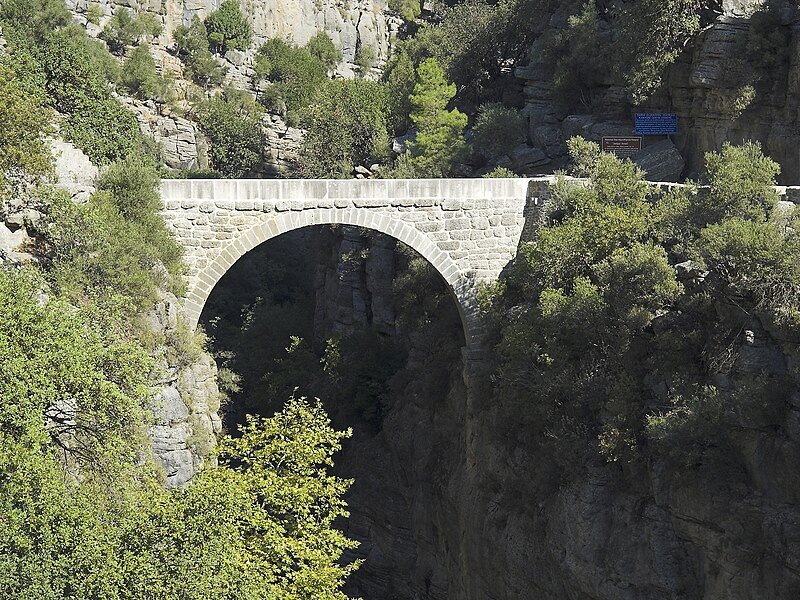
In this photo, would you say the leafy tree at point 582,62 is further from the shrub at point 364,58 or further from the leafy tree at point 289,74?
the shrub at point 364,58

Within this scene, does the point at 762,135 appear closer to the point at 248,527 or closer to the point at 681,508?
the point at 681,508

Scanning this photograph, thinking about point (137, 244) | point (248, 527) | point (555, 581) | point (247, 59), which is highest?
point (247, 59)

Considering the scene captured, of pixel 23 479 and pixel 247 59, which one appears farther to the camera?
pixel 247 59

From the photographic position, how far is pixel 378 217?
2805cm

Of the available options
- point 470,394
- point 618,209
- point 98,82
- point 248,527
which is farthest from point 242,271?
point 248,527

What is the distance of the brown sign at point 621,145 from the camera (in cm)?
3397

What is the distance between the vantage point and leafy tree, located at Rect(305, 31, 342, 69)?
6444 cm

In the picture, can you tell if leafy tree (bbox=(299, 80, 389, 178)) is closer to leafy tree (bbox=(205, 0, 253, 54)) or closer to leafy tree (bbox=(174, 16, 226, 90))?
leafy tree (bbox=(174, 16, 226, 90))

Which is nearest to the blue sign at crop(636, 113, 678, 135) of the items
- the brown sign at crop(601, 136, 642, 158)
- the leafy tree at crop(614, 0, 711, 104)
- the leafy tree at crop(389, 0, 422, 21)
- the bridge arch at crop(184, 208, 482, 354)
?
the leafy tree at crop(614, 0, 711, 104)

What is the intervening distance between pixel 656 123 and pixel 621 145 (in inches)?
56.3

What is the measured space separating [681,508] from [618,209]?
301 inches

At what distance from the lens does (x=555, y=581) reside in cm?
2391

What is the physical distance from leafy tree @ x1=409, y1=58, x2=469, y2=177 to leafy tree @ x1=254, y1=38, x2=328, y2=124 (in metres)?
17.3

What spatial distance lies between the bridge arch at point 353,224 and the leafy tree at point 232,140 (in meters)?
26.6
